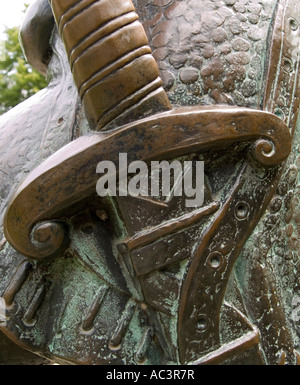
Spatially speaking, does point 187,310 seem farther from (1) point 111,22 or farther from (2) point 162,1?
(2) point 162,1

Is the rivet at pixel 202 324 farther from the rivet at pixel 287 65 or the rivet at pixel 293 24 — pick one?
the rivet at pixel 293 24

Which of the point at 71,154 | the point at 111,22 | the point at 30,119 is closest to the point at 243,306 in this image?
the point at 71,154

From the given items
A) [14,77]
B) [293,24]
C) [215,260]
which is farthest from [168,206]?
[14,77]

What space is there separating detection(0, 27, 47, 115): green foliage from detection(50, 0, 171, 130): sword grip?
650 cm

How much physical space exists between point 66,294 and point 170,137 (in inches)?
17.5

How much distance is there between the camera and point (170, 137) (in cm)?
98

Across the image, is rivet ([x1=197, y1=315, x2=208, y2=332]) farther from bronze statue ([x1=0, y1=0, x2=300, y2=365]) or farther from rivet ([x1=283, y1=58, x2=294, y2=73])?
rivet ([x1=283, y1=58, x2=294, y2=73])

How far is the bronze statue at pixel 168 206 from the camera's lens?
3.20 feet

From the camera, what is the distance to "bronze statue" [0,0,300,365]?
3.20 ft

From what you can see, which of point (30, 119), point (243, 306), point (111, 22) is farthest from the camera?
point (30, 119)

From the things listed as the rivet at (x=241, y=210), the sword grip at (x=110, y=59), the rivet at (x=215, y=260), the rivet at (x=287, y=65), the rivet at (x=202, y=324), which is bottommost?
the rivet at (x=202, y=324)

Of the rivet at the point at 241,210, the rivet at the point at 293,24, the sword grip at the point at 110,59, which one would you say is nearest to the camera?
the sword grip at the point at 110,59

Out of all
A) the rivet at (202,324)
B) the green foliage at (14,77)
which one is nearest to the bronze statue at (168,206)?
the rivet at (202,324)

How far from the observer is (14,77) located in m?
7.68
